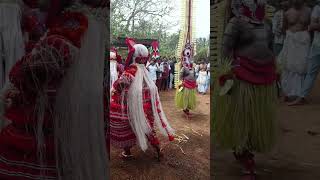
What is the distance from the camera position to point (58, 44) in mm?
1561

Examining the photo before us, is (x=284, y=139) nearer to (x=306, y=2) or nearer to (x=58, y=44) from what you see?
(x=306, y=2)

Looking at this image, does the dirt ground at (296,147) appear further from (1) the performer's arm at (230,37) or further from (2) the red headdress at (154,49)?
(2) the red headdress at (154,49)

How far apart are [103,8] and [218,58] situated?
748 millimetres

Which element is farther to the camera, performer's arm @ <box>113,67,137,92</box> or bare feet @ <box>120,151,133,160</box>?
bare feet @ <box>120,151,133,160</box>

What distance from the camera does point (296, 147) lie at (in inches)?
83.3

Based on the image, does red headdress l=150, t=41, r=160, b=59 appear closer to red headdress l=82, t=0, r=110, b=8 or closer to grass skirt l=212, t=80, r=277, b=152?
grass skirt l=212, t=80, r=277, b=152

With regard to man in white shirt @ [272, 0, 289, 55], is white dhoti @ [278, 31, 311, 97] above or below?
below

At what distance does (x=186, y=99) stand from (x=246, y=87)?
12.4ft

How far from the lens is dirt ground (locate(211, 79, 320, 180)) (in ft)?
6.81

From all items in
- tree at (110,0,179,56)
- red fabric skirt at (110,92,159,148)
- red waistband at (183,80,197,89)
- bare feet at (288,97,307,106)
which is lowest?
red fabric skirt at (110,92,159,148)

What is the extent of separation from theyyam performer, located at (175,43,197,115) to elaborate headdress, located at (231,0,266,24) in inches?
143

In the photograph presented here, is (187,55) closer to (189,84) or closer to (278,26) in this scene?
(189,84)

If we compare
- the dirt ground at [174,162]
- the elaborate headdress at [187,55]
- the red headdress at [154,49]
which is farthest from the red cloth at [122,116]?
the elaborate headdress at [187,55]

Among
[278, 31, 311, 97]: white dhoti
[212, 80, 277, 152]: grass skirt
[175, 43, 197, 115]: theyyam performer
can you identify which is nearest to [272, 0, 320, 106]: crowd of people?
[278, 31, 311, 97]: white dhoti
